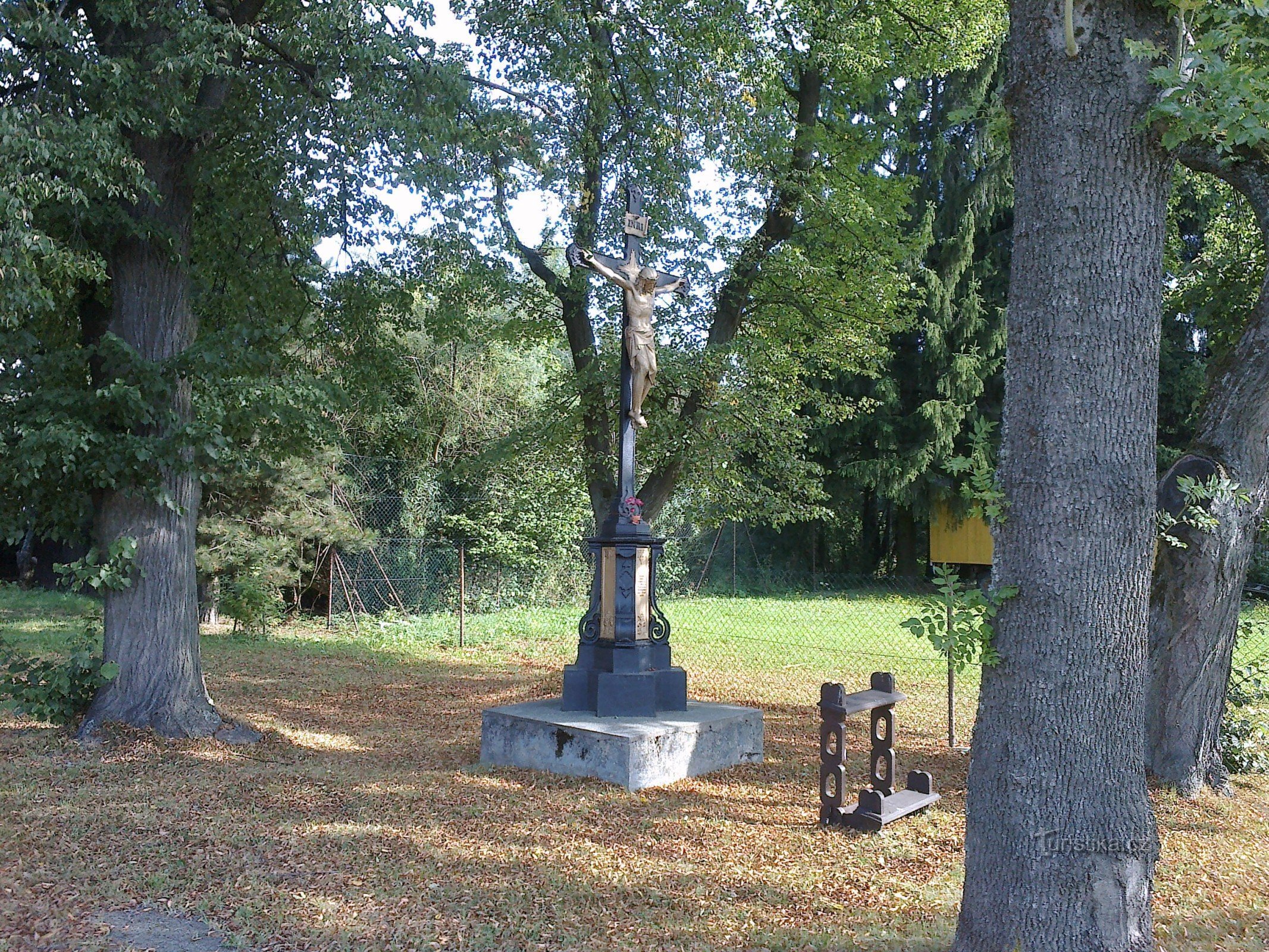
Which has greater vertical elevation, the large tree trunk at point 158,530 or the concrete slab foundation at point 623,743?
the large tree trunk at point 158,530

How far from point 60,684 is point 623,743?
4.31 metres

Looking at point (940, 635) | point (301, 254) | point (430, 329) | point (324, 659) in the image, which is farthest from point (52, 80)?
point (324, 659)

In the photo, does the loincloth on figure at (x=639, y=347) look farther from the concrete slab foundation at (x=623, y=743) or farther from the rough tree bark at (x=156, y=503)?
the rough tree bark at (x=156, y=503)

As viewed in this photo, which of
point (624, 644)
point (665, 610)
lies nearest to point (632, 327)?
point (624, 644)

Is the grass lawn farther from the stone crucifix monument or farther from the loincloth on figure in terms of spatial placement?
the loincloth on figure

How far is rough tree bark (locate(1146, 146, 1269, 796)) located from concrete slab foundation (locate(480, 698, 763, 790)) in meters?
2.86

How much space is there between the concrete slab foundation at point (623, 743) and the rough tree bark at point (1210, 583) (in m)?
2.86

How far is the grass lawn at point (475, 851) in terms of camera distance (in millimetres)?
3975

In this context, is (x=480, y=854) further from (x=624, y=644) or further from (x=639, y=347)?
(x=639, y=347)

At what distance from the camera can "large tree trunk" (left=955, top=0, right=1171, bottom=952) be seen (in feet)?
10.8

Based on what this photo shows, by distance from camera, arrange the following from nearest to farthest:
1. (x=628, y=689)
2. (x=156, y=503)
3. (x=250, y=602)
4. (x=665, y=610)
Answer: (x=628, y=689) → (x=156, y=503) → (x=250, y=602) → (x=665, y=610)

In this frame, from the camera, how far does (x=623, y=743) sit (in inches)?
247

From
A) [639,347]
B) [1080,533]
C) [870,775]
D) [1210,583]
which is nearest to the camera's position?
[1080,533]

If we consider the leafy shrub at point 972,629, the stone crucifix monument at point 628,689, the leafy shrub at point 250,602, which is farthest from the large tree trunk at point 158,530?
the leafy shrub at point 250,602
